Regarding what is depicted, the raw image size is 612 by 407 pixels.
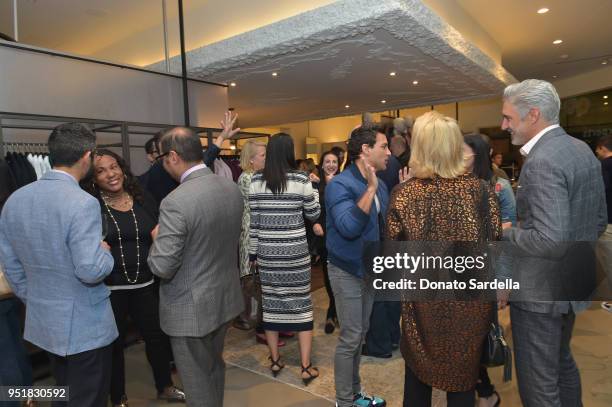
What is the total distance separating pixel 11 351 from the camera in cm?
192

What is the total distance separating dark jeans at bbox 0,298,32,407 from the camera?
1.89m

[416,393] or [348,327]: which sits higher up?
[348,327]

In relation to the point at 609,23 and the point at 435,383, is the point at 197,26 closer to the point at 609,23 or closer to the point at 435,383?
the point at 435,383

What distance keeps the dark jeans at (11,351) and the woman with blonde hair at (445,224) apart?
1.86 metres

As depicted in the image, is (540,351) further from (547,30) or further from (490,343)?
(547,30)

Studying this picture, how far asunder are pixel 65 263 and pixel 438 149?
4.68ft

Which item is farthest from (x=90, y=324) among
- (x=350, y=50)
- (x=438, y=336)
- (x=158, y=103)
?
(x=350, y=50)

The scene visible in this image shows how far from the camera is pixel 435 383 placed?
1.47 m

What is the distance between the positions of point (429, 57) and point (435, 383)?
413 cm

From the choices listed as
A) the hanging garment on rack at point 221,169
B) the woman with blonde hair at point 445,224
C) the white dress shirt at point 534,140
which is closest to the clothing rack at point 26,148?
the hanging garment on rack at point 221,169

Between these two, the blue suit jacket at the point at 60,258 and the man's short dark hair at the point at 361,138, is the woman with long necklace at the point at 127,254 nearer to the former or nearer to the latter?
the blue suit jacket at the point at 60,258

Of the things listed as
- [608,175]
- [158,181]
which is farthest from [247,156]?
[608,175]

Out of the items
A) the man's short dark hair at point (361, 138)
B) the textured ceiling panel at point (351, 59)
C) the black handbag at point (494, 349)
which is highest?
the textured ceiling panel at point (351, 59)

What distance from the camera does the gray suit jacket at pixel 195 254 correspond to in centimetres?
151
